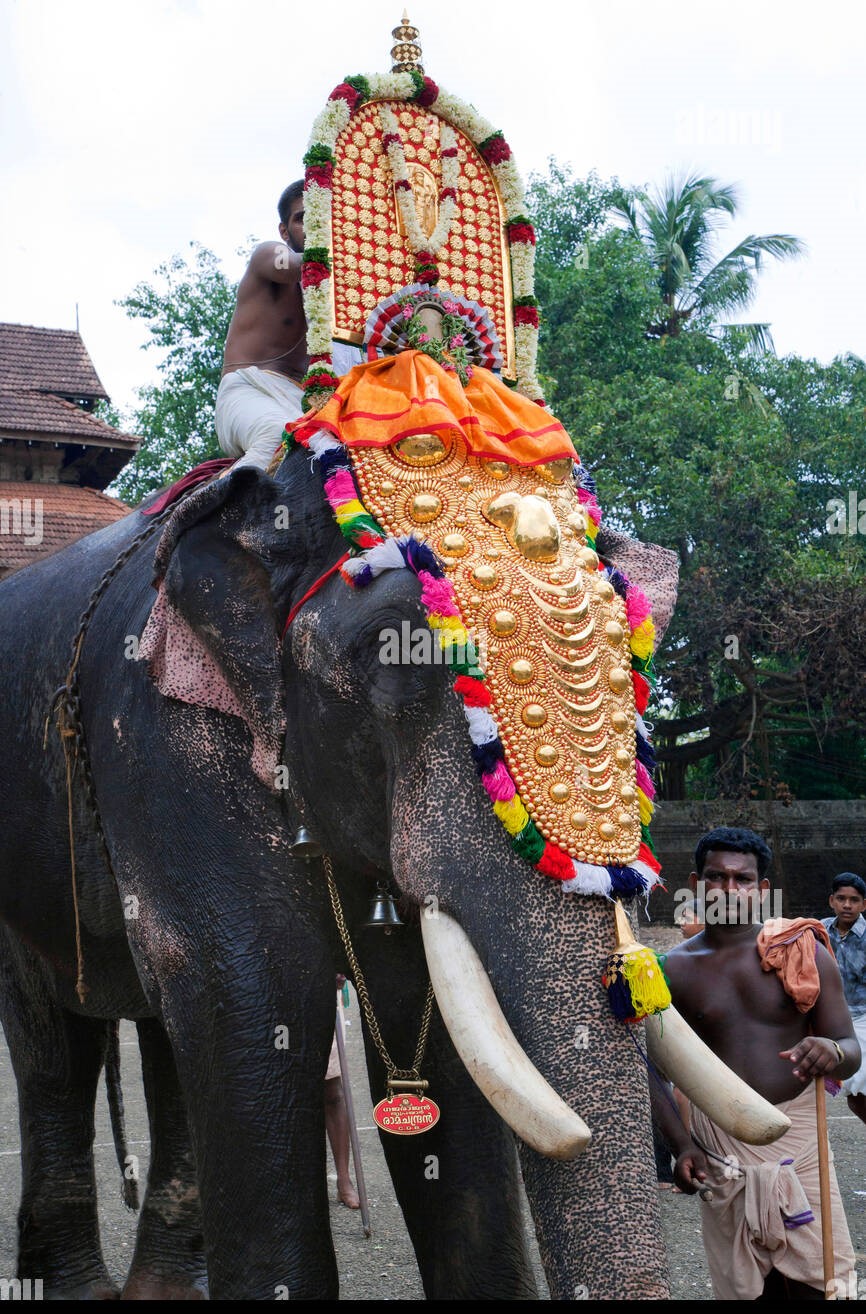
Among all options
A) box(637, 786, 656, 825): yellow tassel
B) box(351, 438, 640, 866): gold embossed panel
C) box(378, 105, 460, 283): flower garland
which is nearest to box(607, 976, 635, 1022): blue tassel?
box(351, 438, 640, 866): gold embossed panel

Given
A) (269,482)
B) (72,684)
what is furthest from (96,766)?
(269,482)

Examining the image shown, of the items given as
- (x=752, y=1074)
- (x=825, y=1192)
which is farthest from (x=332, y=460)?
(x=825, y=1192)

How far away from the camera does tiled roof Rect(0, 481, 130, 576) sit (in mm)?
18547

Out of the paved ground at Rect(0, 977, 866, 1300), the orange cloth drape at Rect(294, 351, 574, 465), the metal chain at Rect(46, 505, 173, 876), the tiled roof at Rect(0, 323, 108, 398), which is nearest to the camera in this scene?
the orange cloth drape at Rect(294, 351, 574, 465)

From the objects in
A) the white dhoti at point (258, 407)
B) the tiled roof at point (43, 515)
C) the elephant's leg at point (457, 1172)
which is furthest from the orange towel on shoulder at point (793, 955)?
the tiled roof at point (43, 515)

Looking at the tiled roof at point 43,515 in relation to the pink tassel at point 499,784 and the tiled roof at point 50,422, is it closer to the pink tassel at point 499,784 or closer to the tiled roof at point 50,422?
the tiled roof at point 50,422

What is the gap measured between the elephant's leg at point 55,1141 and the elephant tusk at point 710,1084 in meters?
2.64

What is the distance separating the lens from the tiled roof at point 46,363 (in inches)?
874

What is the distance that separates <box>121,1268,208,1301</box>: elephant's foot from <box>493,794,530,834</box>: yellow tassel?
2785 mm

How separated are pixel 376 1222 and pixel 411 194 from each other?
4.51m

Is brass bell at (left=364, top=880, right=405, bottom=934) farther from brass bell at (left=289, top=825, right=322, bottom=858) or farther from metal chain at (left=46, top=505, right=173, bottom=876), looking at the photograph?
metal chain at (left=46, top=505, right=173, bottom=876)

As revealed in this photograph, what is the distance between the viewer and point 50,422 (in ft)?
67.4

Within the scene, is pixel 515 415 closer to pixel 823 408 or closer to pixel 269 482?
pixel 269 482

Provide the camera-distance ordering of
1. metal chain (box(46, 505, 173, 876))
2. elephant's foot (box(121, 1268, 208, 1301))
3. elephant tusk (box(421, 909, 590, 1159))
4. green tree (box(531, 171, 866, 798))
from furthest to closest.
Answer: green tree (box(531, 171, 866, 798)), elephant's foot (box(121, 1268, 208, 1301)), metal chain (box(46, 505, 173, 876)), elephant tusk (box(421, 909, 590, 1159))
